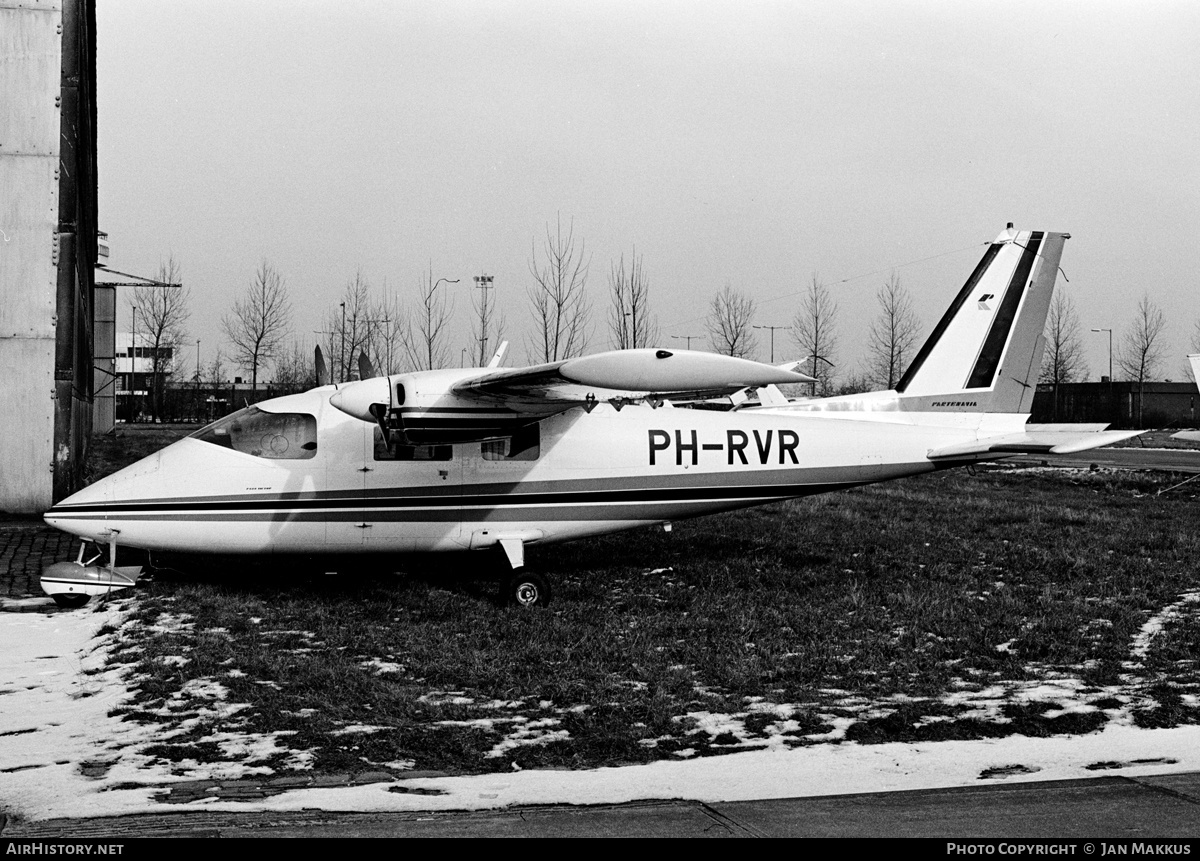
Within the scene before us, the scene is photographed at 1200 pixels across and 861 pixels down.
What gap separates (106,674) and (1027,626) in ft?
26.5

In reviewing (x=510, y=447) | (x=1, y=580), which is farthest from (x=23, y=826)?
(x=1, y=580)

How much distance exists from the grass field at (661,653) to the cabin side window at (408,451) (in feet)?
4.99

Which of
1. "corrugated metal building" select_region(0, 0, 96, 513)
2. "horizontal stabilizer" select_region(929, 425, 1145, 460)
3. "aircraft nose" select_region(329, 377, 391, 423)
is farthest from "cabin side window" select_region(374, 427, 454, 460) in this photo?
"corrugated metal building" select_region(0, 0, 96, 513)

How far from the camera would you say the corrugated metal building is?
54.6 feet

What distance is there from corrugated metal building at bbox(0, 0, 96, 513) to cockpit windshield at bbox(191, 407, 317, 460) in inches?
270

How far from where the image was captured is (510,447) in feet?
38.9

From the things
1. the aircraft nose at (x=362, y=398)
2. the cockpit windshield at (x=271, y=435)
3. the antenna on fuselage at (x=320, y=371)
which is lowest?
the cockpit windshield at (x=271, y=435)

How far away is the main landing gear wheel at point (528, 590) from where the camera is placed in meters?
11.2

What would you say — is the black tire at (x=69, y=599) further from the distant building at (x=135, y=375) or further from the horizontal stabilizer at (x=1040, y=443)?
the distant building at (x=135, y=375)

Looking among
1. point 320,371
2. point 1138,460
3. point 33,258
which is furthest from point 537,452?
point 1138,460

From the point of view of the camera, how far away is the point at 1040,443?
12062 mm

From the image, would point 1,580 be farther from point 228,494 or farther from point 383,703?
point 383,703

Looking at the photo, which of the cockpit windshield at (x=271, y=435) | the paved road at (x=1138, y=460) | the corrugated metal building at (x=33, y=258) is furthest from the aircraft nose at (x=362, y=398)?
the paved road at (x=1138, y=460)

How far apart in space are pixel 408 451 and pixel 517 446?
47.1 inches
